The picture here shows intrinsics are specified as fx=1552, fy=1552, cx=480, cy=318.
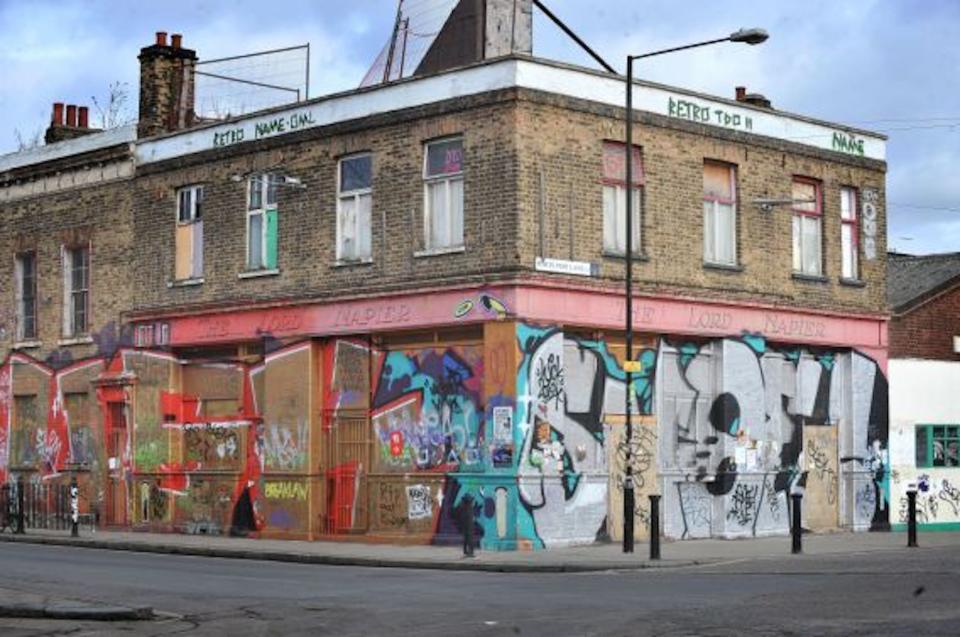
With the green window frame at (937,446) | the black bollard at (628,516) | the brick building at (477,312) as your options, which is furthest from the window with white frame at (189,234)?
the green window frame at (937,446)

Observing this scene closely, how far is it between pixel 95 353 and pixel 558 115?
43.0 ft

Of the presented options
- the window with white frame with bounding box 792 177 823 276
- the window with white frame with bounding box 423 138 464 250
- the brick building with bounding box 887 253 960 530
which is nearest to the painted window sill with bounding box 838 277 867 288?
the window with white frame with bounding box 792 177 823 276

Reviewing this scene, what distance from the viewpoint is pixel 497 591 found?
61.4ft

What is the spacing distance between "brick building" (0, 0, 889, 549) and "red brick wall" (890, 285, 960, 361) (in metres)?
1.91

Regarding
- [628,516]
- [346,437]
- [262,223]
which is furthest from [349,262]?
[628,516]

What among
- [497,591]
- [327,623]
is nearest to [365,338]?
[497,591]

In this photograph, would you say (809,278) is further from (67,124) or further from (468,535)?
(67,124)

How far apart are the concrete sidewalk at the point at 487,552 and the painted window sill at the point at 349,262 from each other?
5.16m

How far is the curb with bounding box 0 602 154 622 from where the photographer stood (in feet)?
52.2

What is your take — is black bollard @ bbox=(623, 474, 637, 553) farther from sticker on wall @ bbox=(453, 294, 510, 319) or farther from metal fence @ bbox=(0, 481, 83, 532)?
metal fence @ bbox=(0, 481, 83, 532)

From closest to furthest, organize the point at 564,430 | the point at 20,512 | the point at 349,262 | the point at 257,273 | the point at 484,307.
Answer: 1. the point at 484,307
2. the point at 564,430
3. the point at 349,262
4. the point at 257,273
5. the point at 20,512

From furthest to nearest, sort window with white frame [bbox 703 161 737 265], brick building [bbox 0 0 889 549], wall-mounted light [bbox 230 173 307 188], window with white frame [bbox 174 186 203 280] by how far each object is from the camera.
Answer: window with white frame [bbox 174 186 203 280]
window with white frame [bbox 703 161 737 265]
wall-mounted light [bbox 230 173 307 188]
brick building [bbox 0 0 889 549]

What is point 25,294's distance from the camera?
122ft

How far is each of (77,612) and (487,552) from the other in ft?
34.3
